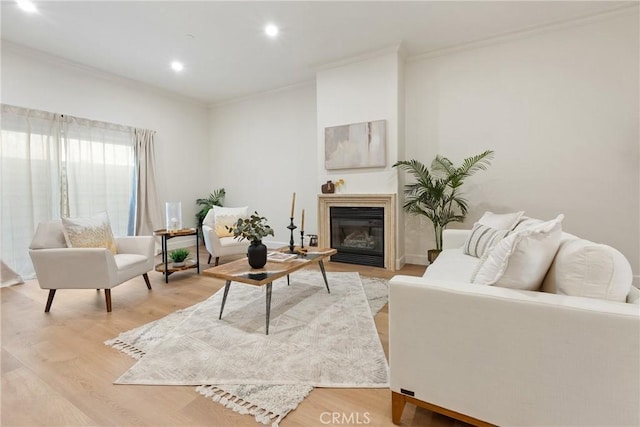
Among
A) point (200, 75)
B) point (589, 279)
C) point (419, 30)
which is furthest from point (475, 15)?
point (200, 75)

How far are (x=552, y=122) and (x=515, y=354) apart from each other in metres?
3.51

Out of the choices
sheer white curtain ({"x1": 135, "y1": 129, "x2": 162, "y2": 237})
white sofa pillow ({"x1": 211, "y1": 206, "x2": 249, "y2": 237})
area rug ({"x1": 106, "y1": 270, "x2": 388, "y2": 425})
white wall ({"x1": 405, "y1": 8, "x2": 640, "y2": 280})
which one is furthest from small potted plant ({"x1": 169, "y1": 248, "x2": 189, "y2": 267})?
white wall ({"x1": 405, "y1": 8, "x2": 640, "y2": 280})

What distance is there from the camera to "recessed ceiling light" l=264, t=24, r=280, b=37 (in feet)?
10.8

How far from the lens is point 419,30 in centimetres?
342

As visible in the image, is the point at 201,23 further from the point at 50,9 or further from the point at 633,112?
the point at 633,112

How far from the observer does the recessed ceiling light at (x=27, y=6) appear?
2.76 meters

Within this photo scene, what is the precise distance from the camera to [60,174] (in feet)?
12.9

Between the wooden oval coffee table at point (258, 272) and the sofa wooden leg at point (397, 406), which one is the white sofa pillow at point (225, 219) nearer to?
the wooden oval coffee table at point (258, 272)

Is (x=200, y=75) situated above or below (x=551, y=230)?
above

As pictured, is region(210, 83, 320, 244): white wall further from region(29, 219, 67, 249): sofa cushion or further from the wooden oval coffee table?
region(29, 219, 67, 249): sofa cushion

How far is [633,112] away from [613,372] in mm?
3619

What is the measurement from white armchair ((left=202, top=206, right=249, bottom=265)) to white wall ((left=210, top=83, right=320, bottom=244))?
1.12 m

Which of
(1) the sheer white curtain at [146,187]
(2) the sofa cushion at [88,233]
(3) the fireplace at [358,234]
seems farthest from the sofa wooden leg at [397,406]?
(1) the sheer white curtain at [146,187]

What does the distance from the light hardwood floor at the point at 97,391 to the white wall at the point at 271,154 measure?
3.02 metres
